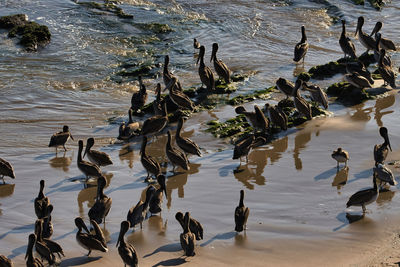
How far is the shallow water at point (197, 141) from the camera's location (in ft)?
36.9

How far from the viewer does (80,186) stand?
13594 mm

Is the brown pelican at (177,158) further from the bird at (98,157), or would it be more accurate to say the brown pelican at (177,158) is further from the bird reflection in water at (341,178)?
the bird reflection in water at (341,178)

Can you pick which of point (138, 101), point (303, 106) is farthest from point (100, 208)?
point (303, 106)

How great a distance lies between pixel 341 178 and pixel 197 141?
3820 mm

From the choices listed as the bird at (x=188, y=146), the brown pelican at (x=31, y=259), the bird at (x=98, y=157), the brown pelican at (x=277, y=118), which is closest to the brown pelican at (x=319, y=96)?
the brown pelican at (x=277, y=118)

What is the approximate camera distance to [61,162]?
15.1m

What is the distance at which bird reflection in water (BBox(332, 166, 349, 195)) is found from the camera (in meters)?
13.1

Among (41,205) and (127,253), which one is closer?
(127,253)

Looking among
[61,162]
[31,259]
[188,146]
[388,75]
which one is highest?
[388,75]

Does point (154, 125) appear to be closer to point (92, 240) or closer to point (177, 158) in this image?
point (177, 158)

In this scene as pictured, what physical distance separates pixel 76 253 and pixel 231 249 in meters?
2.41

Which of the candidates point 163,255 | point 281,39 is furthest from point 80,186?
point 281,39

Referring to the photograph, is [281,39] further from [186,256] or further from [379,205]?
[186,256]

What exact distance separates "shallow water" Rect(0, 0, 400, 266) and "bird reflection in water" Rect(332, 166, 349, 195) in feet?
0.14
